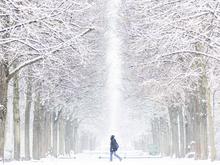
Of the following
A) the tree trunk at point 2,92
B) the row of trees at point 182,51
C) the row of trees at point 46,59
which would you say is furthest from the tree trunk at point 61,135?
the tree trunk at point 2,92

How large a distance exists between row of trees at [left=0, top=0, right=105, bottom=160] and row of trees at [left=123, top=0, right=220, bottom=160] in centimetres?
258

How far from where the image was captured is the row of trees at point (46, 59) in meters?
21.5

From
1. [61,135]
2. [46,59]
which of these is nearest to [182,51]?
[46,59]

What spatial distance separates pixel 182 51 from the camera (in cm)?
2527

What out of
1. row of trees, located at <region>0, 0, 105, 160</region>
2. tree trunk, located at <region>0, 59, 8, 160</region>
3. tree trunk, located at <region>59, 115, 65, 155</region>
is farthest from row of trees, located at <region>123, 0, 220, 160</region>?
tree trunk, located at <region>59, 115, 65, 155</region>

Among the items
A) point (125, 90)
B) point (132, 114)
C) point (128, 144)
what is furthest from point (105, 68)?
point (128, 144)

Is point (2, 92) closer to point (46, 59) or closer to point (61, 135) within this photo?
point (46, 59)

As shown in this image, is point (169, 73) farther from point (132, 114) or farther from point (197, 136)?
point (132, 114)

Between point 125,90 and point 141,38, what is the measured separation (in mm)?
30749

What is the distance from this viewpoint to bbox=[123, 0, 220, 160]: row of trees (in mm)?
22469

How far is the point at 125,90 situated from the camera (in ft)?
188

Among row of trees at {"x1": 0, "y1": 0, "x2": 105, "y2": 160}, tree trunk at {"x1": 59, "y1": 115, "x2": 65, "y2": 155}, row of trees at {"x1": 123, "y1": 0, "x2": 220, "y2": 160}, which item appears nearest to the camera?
row of trees at {"x1": 0, "y1": 0, "x2": 105, "y2": 160}

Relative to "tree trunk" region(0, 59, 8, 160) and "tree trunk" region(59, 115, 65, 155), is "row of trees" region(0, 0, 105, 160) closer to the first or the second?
"tree trunk" region(0, 59, 8, 160)

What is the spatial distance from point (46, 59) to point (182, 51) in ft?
20.2
